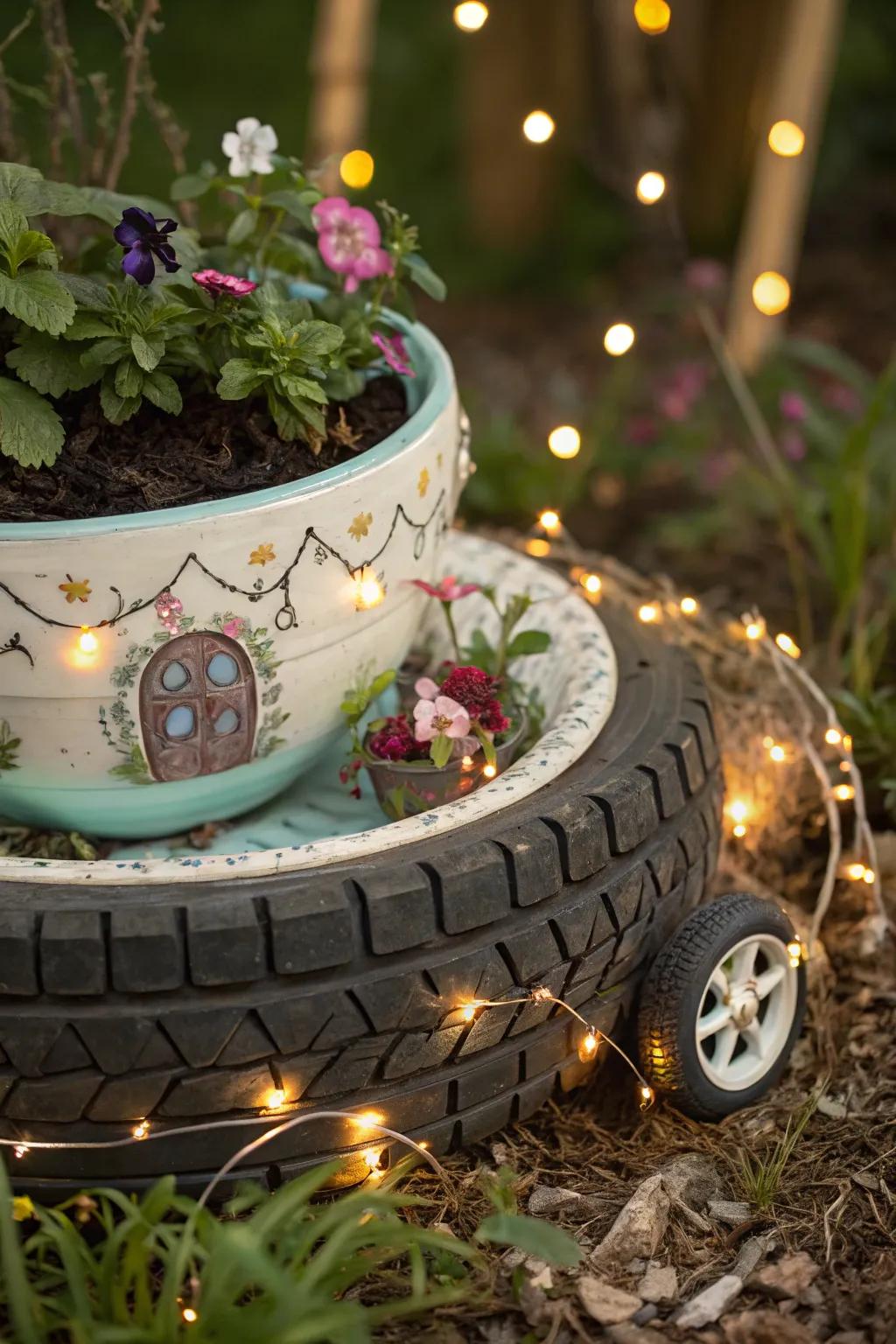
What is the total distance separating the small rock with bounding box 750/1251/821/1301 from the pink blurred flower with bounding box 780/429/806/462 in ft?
6.12

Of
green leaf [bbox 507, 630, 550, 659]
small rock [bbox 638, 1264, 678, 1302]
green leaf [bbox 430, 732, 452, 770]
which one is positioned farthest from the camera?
green leaf [bbox 507, 630, 550, 659]

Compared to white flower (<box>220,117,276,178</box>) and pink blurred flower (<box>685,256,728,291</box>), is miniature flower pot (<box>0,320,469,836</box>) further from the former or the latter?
pink blurred flower (<box>685,256,728,291</box>)

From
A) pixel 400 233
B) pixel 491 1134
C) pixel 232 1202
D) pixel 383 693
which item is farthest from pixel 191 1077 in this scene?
pixel 400 233

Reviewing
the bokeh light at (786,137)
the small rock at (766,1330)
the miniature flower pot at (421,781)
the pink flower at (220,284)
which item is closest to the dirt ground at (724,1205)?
the small rock at (766,1330)

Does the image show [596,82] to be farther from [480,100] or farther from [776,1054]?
[776,1054]

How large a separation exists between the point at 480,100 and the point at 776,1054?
3302mm

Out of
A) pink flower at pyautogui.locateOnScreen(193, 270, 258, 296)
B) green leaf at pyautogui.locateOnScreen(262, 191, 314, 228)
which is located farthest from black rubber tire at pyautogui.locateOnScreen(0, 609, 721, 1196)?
Answer: green leaf at pyautogui.locateOnScreen(262, 191, 314, 228)

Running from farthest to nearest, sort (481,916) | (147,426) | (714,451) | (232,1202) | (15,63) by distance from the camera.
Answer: (15,63) → (714,451) → (147,426) → (481,916) → (232,1202)

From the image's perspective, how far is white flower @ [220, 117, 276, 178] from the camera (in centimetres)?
167

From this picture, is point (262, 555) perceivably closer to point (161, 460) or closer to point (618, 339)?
point (161, 460)

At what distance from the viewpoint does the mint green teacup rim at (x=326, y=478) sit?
141cm

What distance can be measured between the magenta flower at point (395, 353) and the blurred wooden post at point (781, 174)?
5.49 ft

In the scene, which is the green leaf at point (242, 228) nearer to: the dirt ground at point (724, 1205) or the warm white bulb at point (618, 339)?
the warm white bulb at point (618, 339)

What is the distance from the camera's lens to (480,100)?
4.21m
